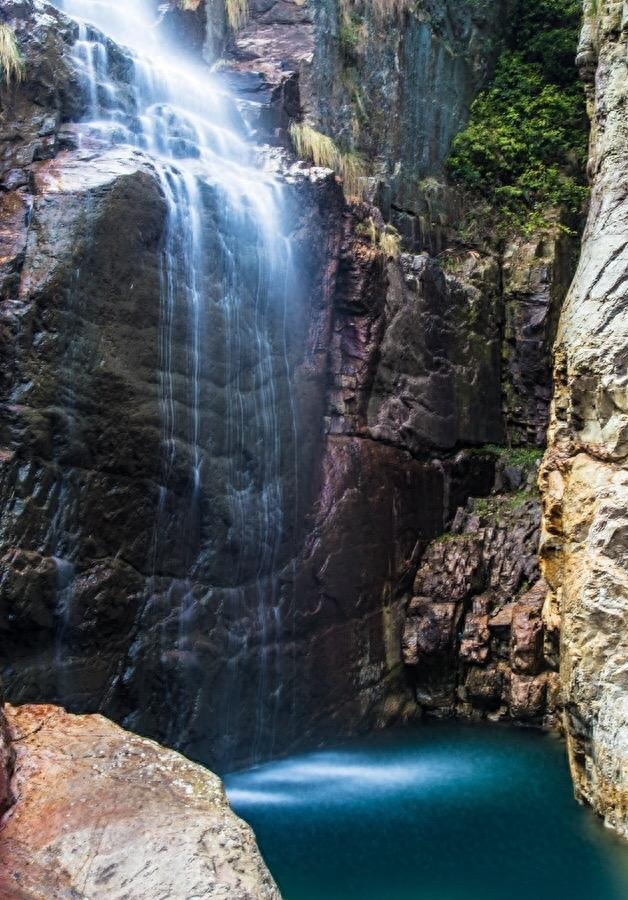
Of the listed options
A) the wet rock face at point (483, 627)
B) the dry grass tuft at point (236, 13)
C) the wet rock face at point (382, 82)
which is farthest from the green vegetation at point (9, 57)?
the wet rock face at point (483, 627)

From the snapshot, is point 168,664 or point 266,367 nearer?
point 168,664

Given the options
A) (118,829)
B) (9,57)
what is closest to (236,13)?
(9,57)

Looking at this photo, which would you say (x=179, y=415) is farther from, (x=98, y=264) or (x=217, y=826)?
(x=217, y=826)

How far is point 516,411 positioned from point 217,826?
1114 centimetres

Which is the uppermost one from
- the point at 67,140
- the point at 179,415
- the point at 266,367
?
the point at 67,140

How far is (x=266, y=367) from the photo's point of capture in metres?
11.3

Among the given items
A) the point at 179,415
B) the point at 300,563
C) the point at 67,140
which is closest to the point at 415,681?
the point at 300,563

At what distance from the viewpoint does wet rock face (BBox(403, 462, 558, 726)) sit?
1170 centimetres

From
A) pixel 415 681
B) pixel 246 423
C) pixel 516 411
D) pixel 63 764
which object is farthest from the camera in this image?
pixel 516 411

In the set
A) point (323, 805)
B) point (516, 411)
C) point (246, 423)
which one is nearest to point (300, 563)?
point (246, 423)

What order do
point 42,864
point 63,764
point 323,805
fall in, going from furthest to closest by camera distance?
point 323,805
point 63,764
point 42,864

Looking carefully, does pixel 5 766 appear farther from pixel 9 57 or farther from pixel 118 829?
pixel 9 57

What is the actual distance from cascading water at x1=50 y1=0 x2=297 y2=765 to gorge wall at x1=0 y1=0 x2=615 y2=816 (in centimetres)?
5

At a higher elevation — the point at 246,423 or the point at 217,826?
the point at 246,423
